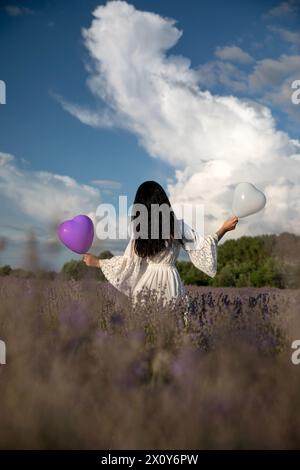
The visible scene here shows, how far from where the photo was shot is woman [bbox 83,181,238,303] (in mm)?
4406

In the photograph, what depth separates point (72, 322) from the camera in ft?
9.67

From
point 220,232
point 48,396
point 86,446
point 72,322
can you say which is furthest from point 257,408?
point 220,232

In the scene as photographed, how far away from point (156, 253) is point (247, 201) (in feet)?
2.74

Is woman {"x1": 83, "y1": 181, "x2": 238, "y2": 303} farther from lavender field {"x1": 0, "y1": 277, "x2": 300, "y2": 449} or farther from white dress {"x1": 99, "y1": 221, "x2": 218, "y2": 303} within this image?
lavender field {"x1": 0, "y1": 277, "x2": 300, "y2": 449}

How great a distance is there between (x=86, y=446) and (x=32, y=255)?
1.03m

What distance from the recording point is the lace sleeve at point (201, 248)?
14.6 ft

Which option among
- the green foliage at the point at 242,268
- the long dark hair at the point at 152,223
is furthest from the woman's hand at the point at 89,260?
the green foliage at the point at 242,268

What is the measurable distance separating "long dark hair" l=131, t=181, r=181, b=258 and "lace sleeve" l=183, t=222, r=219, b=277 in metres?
0.10

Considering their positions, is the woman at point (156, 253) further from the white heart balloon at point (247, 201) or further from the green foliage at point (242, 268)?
the green foliage at point (242, 268)
